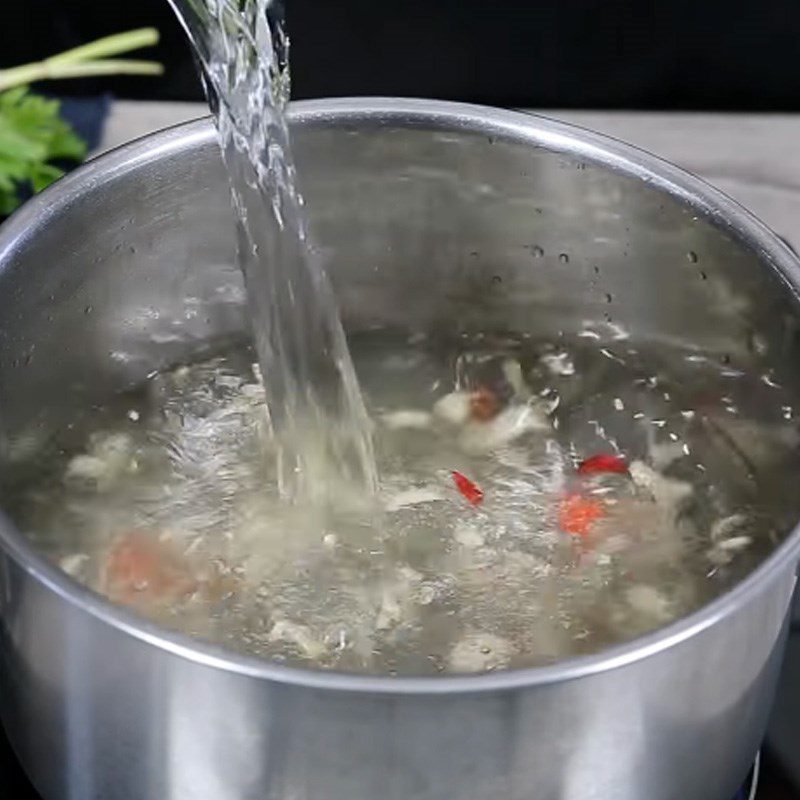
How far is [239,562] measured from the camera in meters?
0.79

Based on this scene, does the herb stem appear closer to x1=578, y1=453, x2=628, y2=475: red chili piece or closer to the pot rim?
the pot rim

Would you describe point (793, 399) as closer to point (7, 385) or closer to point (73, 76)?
point (7, 385)

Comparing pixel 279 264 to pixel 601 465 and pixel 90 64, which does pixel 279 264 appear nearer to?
pixel 601 465

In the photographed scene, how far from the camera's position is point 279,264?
33.9 inches

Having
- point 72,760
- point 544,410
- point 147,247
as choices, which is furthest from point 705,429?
point 72,760

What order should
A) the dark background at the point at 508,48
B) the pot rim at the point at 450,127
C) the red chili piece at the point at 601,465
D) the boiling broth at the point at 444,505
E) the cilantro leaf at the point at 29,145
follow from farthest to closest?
the dark background at the point at 508,48, the cilantro leaf at the point at 29,145, the red chili piece at the point at 601,465, the boiling broth at the point at 444,505, the pot rim at the point at 450,127

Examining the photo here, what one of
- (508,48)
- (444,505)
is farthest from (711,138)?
(444,505)

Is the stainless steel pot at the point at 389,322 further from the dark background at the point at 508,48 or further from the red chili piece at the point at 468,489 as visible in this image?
the dark background at the point at 508,48

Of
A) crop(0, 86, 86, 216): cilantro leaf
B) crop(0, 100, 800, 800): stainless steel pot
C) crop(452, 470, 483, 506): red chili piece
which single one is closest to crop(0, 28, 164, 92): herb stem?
crop(0, 86, 86, 216): cilantro leaf

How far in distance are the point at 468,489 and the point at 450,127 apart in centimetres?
19

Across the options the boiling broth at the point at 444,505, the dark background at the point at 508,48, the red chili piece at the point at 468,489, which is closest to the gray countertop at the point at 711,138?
the dark background at the point at 508,48

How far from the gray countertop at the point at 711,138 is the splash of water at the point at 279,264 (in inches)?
14.3

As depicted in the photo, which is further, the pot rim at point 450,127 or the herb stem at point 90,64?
the herb stem at point 90,64

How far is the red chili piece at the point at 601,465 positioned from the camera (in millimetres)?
889
